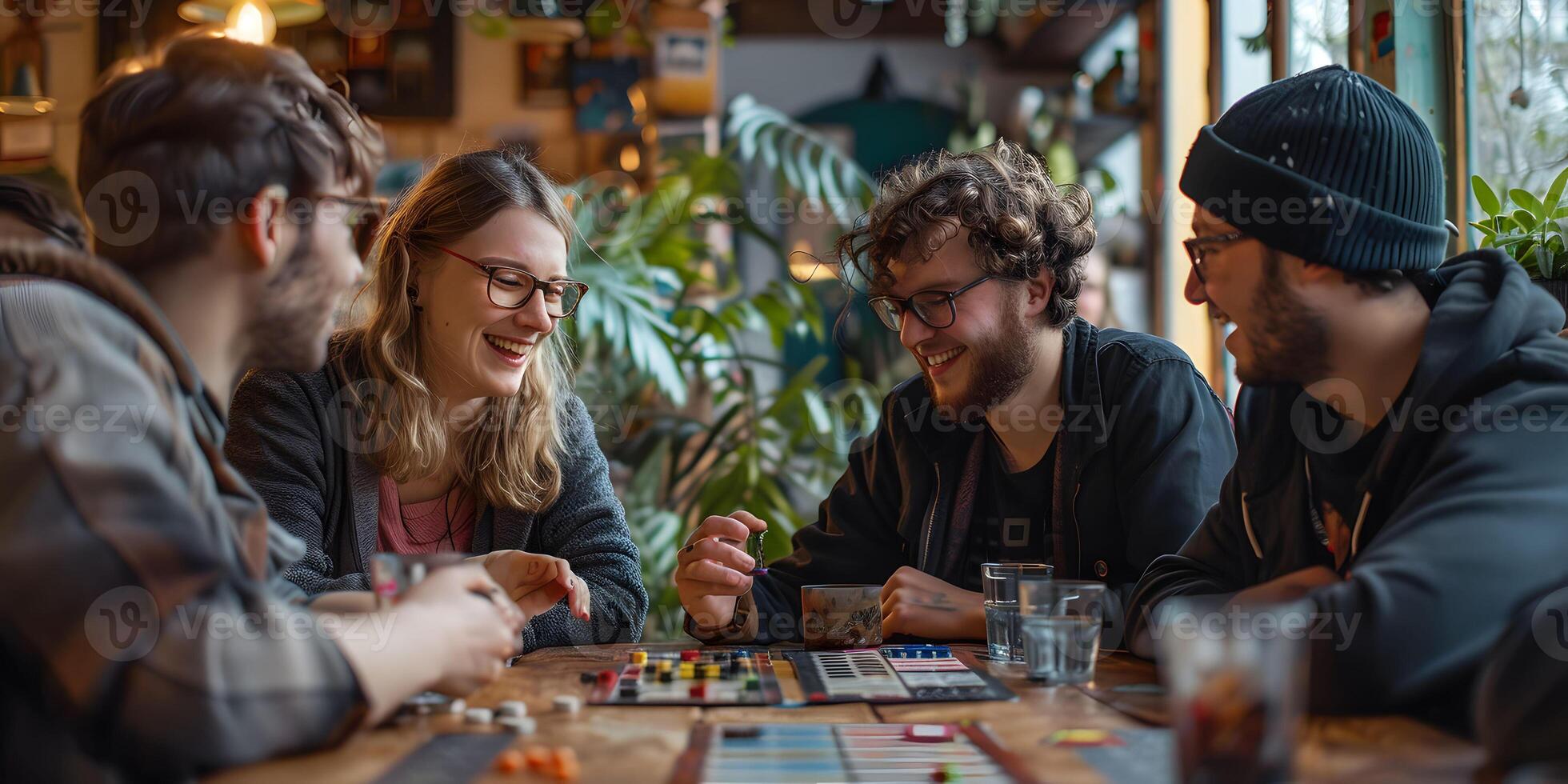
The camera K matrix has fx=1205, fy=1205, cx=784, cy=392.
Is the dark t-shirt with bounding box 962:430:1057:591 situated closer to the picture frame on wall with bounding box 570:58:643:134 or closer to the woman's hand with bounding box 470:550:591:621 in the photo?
the woman's hand with bounding box 470:550:591:621

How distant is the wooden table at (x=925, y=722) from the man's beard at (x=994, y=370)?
0.71 metres

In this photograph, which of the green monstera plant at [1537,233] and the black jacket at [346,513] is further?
the black jacket at [346,513]

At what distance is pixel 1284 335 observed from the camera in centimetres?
139

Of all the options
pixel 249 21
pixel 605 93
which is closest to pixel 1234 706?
pixel 249 21

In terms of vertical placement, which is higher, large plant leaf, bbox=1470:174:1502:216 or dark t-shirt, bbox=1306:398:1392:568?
large plant leaf, bbox=1470:174:1502:216

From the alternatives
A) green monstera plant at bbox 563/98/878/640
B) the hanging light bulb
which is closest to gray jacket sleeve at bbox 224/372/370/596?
green monstera plant at bbox 563/98/878/640

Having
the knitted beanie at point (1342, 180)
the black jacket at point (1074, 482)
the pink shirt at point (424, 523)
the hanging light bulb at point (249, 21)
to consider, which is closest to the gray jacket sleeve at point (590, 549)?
the pink shirt at point (424, 523)

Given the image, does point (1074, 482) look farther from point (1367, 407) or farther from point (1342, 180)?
point (1342, 180)

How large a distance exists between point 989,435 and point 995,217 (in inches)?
14.9

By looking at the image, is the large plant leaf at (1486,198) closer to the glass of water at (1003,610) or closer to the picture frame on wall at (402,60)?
the glass of water at (1003,610)

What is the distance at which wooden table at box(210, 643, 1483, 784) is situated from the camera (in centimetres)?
91

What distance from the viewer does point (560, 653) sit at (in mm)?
1631

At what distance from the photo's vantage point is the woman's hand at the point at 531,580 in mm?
1626

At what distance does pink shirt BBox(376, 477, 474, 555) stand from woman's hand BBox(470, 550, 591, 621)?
1.49 feet
